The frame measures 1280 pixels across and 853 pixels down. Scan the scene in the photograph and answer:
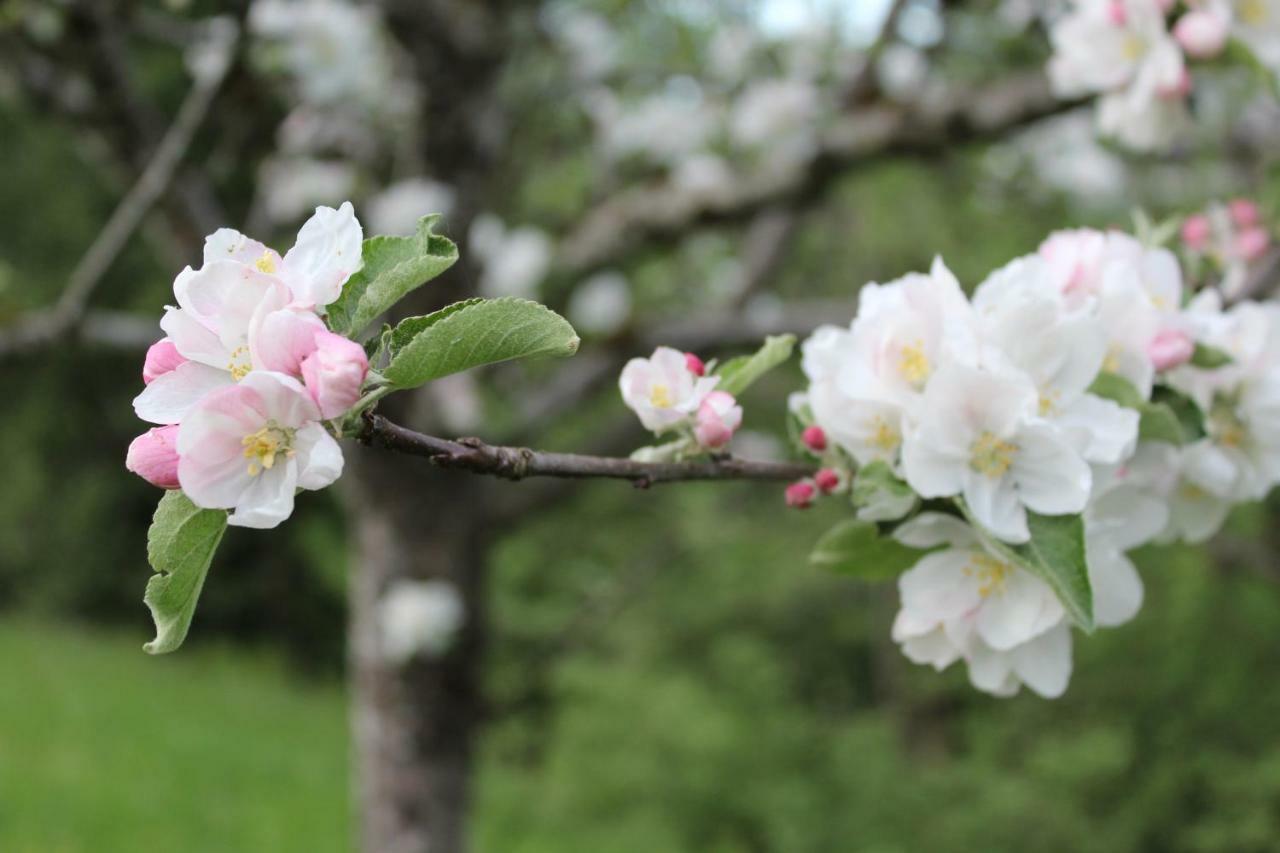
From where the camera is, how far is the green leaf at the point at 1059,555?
2.64ft

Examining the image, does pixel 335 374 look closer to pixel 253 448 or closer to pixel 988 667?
pixel 253 448

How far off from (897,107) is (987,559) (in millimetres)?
1947

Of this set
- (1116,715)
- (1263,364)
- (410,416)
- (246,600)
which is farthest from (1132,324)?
(246,600)

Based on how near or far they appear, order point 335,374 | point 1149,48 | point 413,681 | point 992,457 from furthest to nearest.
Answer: point 413,681 → point 1149,48 → point 992,457 → point 335,374

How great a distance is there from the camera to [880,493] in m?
0.90

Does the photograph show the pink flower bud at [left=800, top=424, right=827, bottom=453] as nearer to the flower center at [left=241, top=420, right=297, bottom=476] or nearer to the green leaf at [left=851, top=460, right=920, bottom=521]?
the green leaf at [left=851, top=460, right=920, bottom=521]

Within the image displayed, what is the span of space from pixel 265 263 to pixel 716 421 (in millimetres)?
345

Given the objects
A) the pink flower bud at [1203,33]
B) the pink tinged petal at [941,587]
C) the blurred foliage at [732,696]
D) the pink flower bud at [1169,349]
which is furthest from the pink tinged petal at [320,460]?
the blurred foliage at [732,696]

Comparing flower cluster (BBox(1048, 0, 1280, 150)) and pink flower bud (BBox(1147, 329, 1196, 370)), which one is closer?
pink flower bud (BBox(1147, 329, 1196, 370))

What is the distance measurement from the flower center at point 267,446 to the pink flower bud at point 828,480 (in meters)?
A: 0.43

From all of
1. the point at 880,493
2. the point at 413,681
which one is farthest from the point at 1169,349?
the point at 413,681

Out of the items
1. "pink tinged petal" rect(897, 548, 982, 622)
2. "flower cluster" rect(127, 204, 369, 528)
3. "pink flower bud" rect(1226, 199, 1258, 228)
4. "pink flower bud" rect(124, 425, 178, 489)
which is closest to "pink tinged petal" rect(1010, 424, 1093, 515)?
"pink tinged petal" rect(897, 548, 982, 622)

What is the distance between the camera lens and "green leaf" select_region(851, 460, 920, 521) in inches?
34.9

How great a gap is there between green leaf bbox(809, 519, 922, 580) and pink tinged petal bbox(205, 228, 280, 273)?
1.56ft
